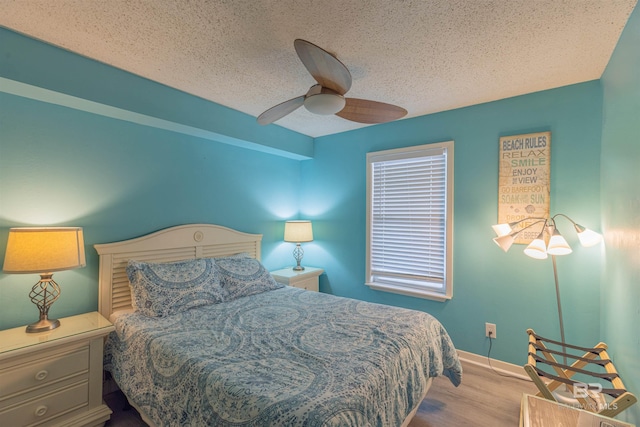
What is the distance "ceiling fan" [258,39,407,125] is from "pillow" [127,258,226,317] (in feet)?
4.63

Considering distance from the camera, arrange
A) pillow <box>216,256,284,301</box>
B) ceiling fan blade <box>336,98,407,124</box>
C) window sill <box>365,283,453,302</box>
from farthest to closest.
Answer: window sill <box>365,283,453,302</box>
pillow <box>216,256,284,301</box>
ceiling fan blade <box>336,98,407,124</box>

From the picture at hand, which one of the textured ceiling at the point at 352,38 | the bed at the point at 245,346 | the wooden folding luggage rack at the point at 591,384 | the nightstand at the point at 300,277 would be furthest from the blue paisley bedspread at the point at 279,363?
the textured ceiling at the point at 352,38

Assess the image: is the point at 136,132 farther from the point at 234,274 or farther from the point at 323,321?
the point at 323,321

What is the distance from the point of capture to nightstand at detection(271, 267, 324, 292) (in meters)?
3.25

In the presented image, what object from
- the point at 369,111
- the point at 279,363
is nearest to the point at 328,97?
the point at 369,111

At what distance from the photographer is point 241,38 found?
5.60 feet

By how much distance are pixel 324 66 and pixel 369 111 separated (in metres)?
0.71

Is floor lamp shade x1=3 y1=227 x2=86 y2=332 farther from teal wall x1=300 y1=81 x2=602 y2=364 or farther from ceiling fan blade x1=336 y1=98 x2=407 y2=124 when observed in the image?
teal wall x1=300 y1=81 x2=602 y2=364

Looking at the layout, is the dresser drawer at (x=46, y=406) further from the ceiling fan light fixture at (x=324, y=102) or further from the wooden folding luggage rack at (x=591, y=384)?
the wooden folding luggage rack at (x=591, y=384)

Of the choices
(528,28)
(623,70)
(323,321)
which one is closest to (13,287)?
(323,321)

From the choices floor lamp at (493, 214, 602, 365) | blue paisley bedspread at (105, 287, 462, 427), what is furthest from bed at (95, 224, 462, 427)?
floor lamp at (493, 214, 602, 365)

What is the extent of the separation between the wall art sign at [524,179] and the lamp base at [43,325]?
11.6 feet

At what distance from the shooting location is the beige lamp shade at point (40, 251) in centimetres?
167

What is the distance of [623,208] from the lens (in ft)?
5.08
